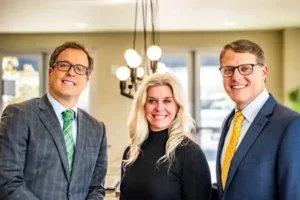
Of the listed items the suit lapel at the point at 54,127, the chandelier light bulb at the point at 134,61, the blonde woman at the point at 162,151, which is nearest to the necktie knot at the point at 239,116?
the blonde woman at the point at 162,151

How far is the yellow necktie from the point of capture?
1.79 meters

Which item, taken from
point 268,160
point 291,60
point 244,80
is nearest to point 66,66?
point 244,80

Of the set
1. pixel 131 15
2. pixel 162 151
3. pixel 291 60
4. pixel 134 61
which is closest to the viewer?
pixel 162 151

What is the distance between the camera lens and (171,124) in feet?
6.77

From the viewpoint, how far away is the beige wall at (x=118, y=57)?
768 cm

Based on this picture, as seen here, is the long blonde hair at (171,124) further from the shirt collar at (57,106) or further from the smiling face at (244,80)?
the shirt collar at (57,106)

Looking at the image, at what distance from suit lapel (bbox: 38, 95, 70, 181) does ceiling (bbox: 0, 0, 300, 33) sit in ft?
11.6

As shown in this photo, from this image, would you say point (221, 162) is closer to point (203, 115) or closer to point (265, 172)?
point (265, 172)

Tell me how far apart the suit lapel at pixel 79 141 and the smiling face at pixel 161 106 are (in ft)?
1.10

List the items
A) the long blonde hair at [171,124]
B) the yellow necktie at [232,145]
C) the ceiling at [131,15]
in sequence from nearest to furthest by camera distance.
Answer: the yellow necktie at [232,145] → the long blonde hair at [171,124] → the ceiling at [131,15]

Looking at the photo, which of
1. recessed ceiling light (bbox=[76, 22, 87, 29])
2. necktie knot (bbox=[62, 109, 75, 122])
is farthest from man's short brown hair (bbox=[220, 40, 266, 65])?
recessed ceiling light (bbox=[76, 22, 87, 29])

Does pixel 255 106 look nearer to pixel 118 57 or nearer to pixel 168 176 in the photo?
pixel 168 176

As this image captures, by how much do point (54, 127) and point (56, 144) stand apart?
0.28ft

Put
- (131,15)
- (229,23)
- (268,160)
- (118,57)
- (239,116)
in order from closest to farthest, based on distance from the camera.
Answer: (268,160), (239,116), (131,15), (229,23), (118,57)
